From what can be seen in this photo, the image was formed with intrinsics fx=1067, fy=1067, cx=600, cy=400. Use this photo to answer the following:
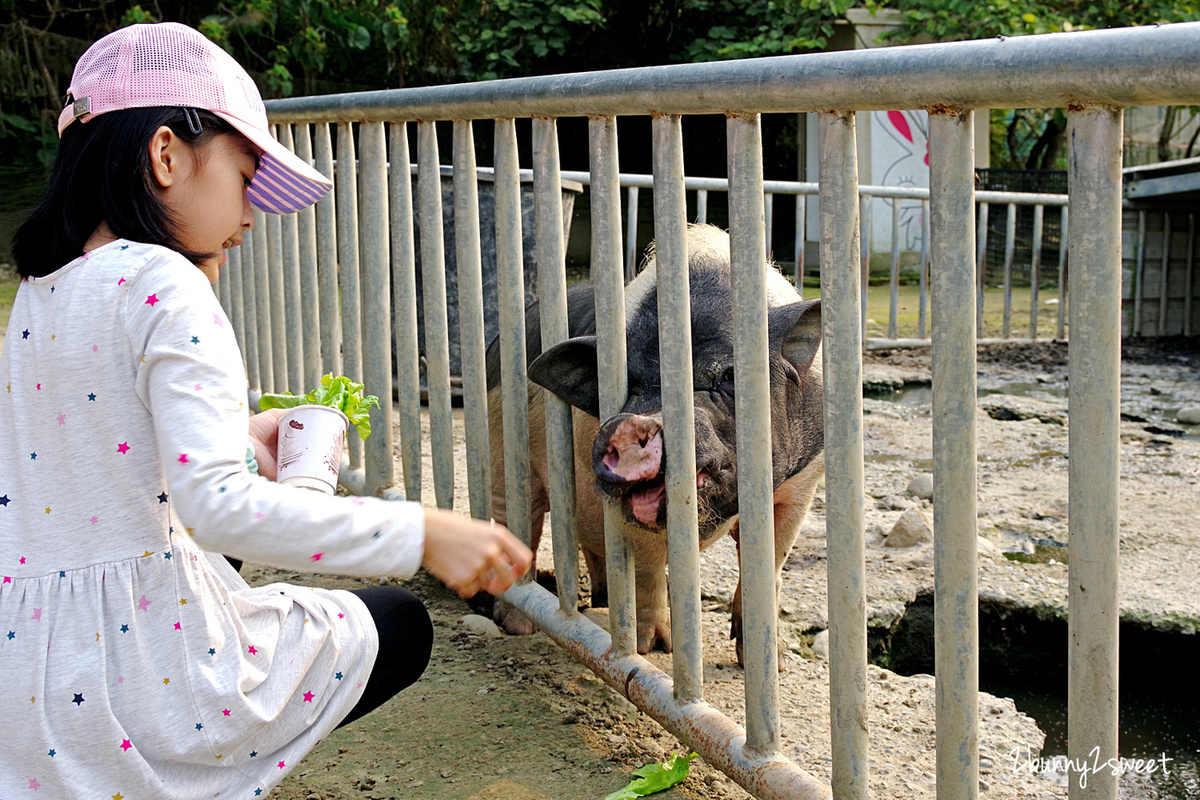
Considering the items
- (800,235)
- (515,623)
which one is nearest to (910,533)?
(515,623)

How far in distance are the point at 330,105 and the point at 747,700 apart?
2.20m

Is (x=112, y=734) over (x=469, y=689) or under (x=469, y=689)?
over

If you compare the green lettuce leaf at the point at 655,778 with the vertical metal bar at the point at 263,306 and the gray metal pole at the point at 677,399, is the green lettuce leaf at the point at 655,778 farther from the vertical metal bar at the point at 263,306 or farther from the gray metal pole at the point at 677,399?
the vertical metal bar at the point at 263,306

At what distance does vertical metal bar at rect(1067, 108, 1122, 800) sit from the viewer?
1.26 m

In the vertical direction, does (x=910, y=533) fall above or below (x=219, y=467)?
below

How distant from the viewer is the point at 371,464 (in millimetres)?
3303

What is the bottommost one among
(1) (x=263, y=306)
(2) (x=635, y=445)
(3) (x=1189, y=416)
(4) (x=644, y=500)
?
(3) (x=1189, y=416)

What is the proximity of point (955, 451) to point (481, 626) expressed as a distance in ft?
5.86

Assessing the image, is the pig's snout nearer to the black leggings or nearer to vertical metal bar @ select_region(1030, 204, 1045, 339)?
the black leggings

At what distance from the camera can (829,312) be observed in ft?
5.37

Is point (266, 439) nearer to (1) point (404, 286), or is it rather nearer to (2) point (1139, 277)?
(1) point (404, 286)

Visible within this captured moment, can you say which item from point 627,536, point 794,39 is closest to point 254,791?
point 627,536

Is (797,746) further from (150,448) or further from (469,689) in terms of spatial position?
(150,448)

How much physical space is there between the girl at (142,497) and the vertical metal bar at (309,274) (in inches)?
83.9
